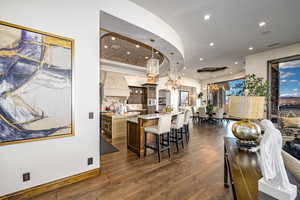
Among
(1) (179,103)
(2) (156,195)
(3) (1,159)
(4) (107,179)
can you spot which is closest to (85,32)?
(3) (1,159)

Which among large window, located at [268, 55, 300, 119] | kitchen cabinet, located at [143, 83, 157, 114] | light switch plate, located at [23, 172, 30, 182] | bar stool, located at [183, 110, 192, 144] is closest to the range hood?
kitchen cabinet, located at [143, 83, 157, 114]

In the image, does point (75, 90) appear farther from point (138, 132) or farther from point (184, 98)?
point (184, 98)

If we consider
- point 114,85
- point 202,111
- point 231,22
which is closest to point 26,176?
point 114,85

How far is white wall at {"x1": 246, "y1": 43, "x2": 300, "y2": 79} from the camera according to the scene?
15.1 ft

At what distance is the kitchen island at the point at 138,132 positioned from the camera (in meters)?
3.04

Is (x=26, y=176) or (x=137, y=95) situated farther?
(x=137, y=95)

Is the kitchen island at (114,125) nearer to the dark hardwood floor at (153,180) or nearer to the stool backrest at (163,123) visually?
the dark hardwood floor at (153,180)

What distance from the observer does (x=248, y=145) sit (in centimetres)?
156

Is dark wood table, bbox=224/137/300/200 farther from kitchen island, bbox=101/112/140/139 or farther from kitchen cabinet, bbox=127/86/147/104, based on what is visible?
kitchen cabinet, bbox=127/86/147/104

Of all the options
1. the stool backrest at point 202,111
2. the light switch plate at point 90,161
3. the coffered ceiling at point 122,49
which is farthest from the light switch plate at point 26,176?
the stool backrest at point 202,111

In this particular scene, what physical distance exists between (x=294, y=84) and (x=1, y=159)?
8.01 m

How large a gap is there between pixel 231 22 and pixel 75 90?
13.3ft

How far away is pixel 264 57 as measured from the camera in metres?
5.23

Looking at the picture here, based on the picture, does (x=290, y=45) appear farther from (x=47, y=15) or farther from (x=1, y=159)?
(x=1, y=159)
